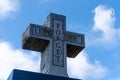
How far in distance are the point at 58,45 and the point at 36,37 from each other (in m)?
2.09

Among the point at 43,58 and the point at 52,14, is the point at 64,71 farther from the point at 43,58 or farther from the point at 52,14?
the point at 52,14

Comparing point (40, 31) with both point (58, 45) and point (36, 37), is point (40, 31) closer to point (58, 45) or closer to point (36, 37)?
point (36, 37)

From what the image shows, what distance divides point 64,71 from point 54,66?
970 millimetres

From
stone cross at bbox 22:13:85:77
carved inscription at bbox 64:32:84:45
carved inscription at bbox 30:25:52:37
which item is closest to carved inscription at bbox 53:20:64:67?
stone cross at bbox 22:13:85:77

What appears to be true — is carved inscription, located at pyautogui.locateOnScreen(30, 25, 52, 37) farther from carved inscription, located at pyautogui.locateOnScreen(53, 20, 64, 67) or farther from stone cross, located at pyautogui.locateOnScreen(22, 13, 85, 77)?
carved inscription, located at pyautogui.locateOnScreen(53, 20, 64, 67)

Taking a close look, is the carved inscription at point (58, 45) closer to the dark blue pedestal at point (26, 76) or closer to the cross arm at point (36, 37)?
the cross arm at point (36, 37)

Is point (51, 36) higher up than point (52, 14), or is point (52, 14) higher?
point (52, 14)

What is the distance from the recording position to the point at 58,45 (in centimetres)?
3425

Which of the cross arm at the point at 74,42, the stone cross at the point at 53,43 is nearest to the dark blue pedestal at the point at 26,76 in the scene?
the stone cross at the point at 53,43

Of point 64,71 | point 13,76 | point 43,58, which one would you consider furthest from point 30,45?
point 13,76

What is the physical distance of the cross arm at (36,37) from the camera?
3391cm

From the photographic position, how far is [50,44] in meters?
33.9

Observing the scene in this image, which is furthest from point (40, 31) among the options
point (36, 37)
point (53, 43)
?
point (53, 43)

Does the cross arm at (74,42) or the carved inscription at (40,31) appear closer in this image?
the carved inscription at (40,31)
